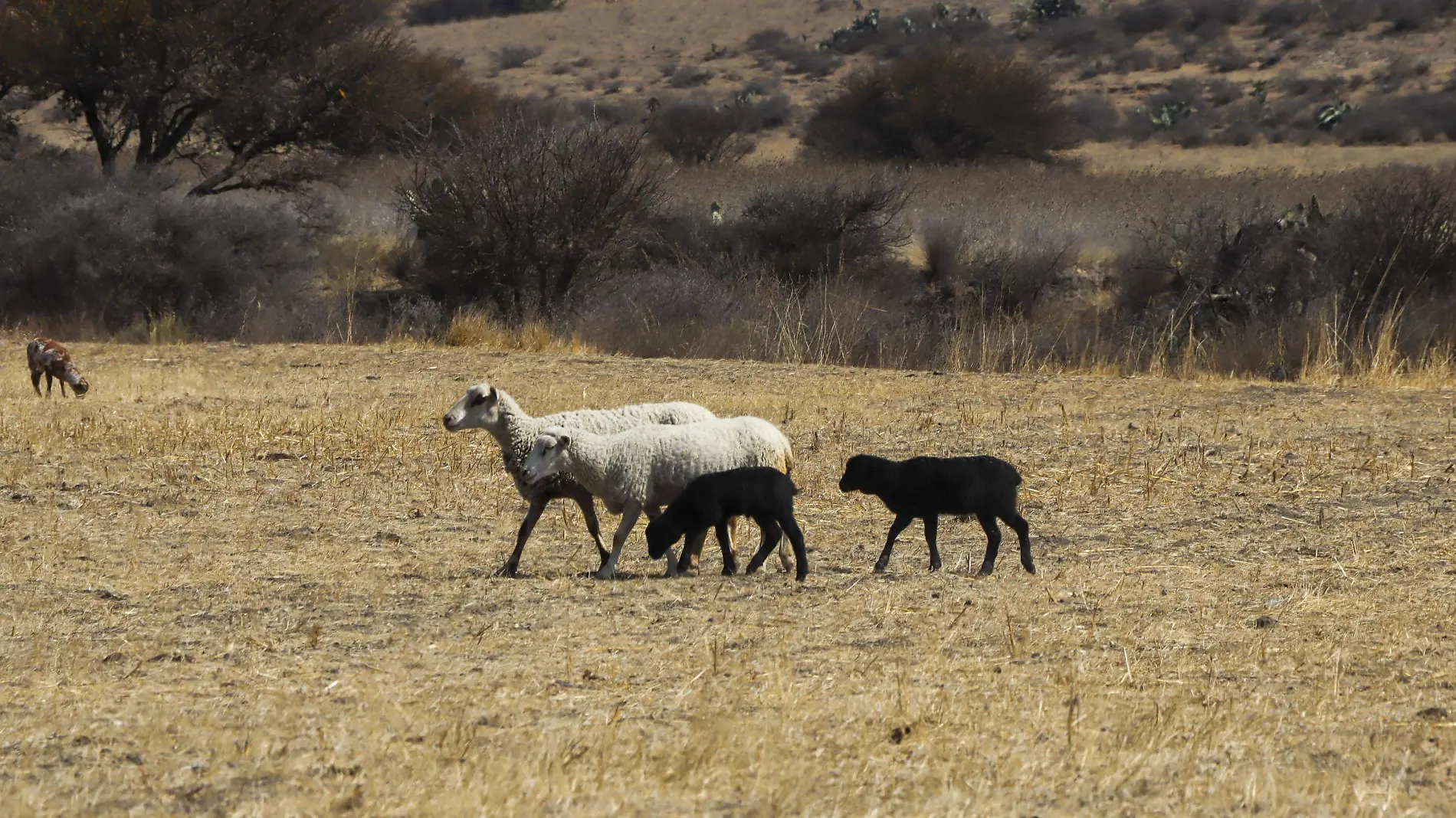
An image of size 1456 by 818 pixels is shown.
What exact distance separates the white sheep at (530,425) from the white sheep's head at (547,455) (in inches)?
6.6

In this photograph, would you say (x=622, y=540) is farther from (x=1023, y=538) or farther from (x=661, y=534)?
(x=1023, y=538)

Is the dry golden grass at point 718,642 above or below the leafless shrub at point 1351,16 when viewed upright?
below

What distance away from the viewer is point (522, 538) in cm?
911

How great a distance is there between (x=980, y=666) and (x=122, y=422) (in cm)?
960

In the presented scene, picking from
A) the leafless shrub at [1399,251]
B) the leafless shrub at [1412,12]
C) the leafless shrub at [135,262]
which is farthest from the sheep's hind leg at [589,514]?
the leafless shrub at [1412,12]

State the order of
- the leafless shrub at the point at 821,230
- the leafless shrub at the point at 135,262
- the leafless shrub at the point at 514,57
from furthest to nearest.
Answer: the leafless shrub at the point at 514,57 → the leafless shrub at the point at 821,230 → the leafless shrub at the point at 135,262

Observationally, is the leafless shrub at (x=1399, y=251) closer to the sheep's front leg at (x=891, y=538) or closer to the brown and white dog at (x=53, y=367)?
the brown and white dog at (x=53, y=367)

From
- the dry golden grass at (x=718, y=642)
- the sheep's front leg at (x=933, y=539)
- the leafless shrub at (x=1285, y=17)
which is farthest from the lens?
the leafless shrub at (x=1285, y=17)

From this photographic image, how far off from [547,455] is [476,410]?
73 cm

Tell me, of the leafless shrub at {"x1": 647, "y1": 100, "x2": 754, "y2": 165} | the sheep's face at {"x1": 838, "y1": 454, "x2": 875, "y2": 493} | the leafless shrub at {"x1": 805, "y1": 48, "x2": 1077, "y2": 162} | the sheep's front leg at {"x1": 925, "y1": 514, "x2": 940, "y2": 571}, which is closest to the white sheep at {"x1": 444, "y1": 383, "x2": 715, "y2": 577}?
the sheep's face at {"x1": 838, "y1": 454, "x2": 875, "y2": 493}

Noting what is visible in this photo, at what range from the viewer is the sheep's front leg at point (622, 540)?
8.88m

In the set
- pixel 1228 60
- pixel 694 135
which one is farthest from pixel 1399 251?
pixel 1228 60

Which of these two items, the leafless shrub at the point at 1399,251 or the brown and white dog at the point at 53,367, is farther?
the leafless shrub at the point at 1399,251

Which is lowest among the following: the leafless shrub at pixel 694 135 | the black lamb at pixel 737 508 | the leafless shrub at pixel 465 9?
the black lamb at pixel 737 508
